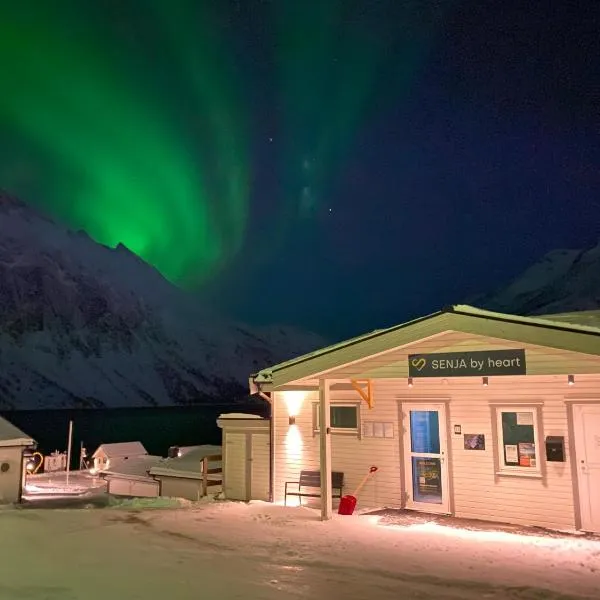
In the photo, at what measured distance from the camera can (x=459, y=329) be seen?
8977 mm

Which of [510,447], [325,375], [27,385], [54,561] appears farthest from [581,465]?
[27,385]

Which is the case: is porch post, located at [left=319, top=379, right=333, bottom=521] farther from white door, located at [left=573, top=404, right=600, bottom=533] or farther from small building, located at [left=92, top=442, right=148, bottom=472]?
small building, located at [left=92, top=442, right=148, bottom=472]

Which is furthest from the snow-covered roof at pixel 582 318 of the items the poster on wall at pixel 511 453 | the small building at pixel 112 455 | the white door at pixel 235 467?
the small building at pixel 112 455

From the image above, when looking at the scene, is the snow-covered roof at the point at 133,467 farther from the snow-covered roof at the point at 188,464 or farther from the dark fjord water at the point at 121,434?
the dark fjord water at the point at 121,434

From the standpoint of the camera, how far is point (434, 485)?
36.1 feet

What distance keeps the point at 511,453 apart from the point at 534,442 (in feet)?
1.47

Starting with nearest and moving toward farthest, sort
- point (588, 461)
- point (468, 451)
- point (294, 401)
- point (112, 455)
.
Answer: point (588, 461), point (468, 451), point (294, 401), point (112, 455)

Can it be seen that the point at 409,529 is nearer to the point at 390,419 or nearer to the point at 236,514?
the point at 390,419

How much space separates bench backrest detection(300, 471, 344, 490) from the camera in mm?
11844

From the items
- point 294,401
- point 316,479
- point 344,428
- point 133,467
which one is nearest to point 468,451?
point 344,428

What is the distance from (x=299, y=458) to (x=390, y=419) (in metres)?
2.34

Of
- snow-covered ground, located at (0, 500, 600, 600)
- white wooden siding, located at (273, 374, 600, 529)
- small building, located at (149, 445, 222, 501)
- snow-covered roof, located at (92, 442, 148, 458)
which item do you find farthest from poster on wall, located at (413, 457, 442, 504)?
snow-covered roof, located at (92, 442, 148, 458)

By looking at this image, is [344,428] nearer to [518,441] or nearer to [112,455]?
[518,441]

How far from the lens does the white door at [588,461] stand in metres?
9.29
